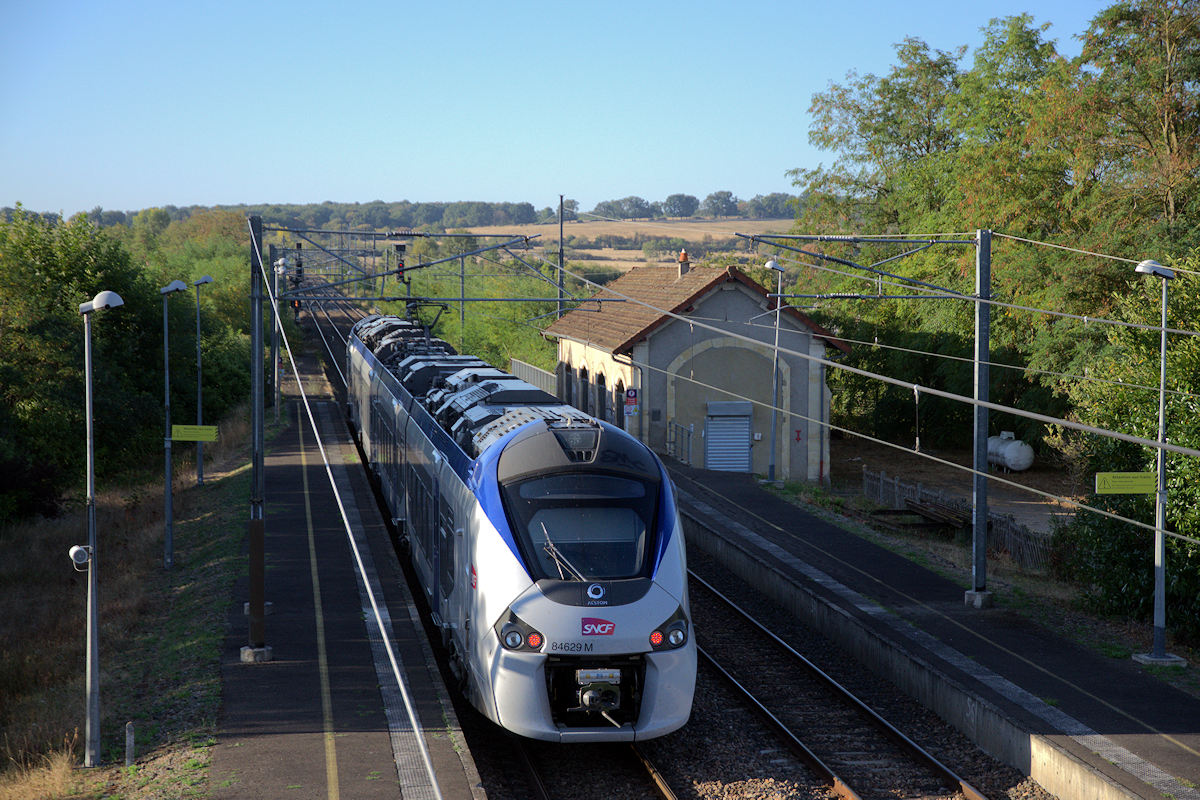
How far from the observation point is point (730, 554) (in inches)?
818

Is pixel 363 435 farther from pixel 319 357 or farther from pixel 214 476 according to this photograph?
pixel 319 357

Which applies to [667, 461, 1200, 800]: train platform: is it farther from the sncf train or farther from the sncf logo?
the sncf logo

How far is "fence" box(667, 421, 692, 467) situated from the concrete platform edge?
13.1 metres

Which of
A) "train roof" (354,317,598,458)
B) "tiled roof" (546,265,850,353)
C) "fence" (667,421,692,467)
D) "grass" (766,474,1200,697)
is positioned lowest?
"grass" (766,474,1200,697)

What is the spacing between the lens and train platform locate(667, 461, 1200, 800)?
10.9m

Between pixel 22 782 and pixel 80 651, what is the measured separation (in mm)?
7387

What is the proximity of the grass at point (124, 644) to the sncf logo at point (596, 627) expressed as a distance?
3.95 m

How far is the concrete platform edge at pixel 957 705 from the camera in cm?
1053

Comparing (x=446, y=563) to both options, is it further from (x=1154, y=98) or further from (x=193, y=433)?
(x=1154, y=98)

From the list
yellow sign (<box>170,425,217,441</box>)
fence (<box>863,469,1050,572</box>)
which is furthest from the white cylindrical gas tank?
yellow sign (<box>170,425,217,441</box>)

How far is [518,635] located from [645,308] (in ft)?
82.4

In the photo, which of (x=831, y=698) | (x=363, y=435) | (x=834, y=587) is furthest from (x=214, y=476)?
(x=831, y=698)

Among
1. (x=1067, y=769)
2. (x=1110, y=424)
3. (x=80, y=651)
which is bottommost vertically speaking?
(x=80, y=651)

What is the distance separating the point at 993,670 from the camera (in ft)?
44.6
